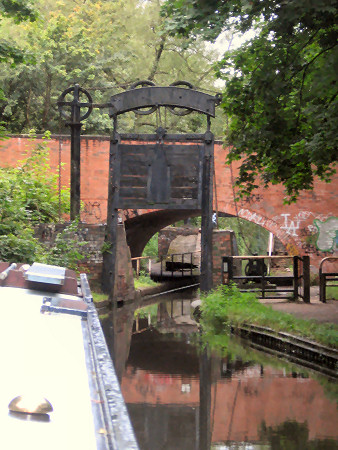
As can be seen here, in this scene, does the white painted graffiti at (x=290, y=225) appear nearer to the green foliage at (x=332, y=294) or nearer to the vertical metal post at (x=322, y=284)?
the green foliage at (x=332, y=294)

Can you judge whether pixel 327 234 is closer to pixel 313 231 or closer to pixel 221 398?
pixel 313 231

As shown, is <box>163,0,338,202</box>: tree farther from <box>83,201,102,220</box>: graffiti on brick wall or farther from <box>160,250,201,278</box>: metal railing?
<box>160,250,201,278</box>: metal railing

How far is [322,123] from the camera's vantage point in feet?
32.4

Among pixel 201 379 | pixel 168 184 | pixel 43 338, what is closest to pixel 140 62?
pixel 168 184

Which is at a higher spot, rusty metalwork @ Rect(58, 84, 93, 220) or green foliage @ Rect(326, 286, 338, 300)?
rusty metalwork @ Rect(58, 84, 93, 220)

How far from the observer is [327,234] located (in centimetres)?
1972

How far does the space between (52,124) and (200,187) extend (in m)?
11.2

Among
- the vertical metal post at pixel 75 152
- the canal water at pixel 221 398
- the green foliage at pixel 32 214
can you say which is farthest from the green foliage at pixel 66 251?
the canal water at pixel 221 398

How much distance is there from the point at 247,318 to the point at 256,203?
8.66 m

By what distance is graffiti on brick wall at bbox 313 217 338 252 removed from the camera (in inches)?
773

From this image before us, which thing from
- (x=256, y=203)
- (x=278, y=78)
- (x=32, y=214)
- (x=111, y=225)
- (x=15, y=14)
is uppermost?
(x=15, y=14)

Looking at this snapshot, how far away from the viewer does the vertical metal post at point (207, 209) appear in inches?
591

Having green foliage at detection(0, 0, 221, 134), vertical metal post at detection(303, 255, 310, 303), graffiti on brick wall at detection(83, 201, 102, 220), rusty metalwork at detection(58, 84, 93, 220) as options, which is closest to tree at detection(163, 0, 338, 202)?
vertical metal post at detection(303, 255, 310, 303)

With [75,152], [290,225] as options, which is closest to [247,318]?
[75,152]
